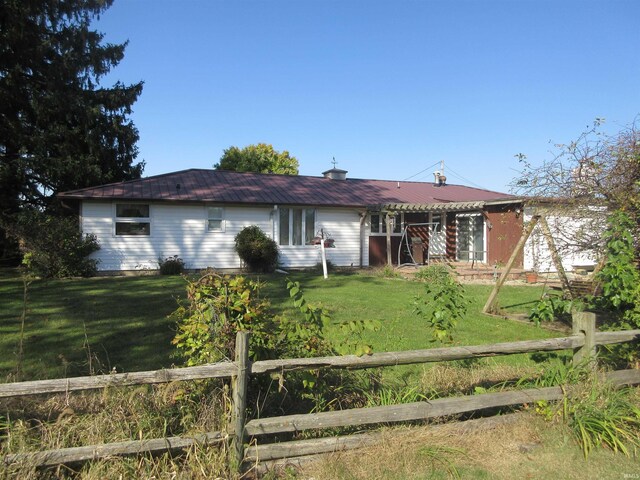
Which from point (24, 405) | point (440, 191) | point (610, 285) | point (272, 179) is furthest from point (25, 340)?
point (440, 191)

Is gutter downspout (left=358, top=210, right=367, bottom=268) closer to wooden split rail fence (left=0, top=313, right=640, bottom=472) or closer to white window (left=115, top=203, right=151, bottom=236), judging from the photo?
white window (left=115, top=203, right=151, bottom=236)

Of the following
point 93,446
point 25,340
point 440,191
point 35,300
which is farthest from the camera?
point 440,191

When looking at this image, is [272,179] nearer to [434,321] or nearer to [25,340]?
[25,340]

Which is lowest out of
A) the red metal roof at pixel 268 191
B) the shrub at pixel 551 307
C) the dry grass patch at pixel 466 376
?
the dry grass patch at pixel 466 376

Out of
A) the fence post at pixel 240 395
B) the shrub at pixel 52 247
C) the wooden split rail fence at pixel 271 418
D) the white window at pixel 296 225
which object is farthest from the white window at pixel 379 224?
the fence post at pixel 240 395

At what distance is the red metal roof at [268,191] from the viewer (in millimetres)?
16578

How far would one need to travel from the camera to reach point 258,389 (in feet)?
12.4

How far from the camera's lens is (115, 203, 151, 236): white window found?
1622 cm

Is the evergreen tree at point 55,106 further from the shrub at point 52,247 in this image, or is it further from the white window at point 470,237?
the white window at point 470,237

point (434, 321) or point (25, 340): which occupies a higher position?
point (434, 321)

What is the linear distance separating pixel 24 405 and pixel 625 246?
585 centimetres

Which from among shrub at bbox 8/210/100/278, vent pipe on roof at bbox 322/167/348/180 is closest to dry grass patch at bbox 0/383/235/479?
shrub at bbox 8/210/100/278

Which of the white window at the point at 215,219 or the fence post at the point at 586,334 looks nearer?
the fence post at the point at 586,334

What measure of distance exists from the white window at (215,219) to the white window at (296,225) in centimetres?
235
